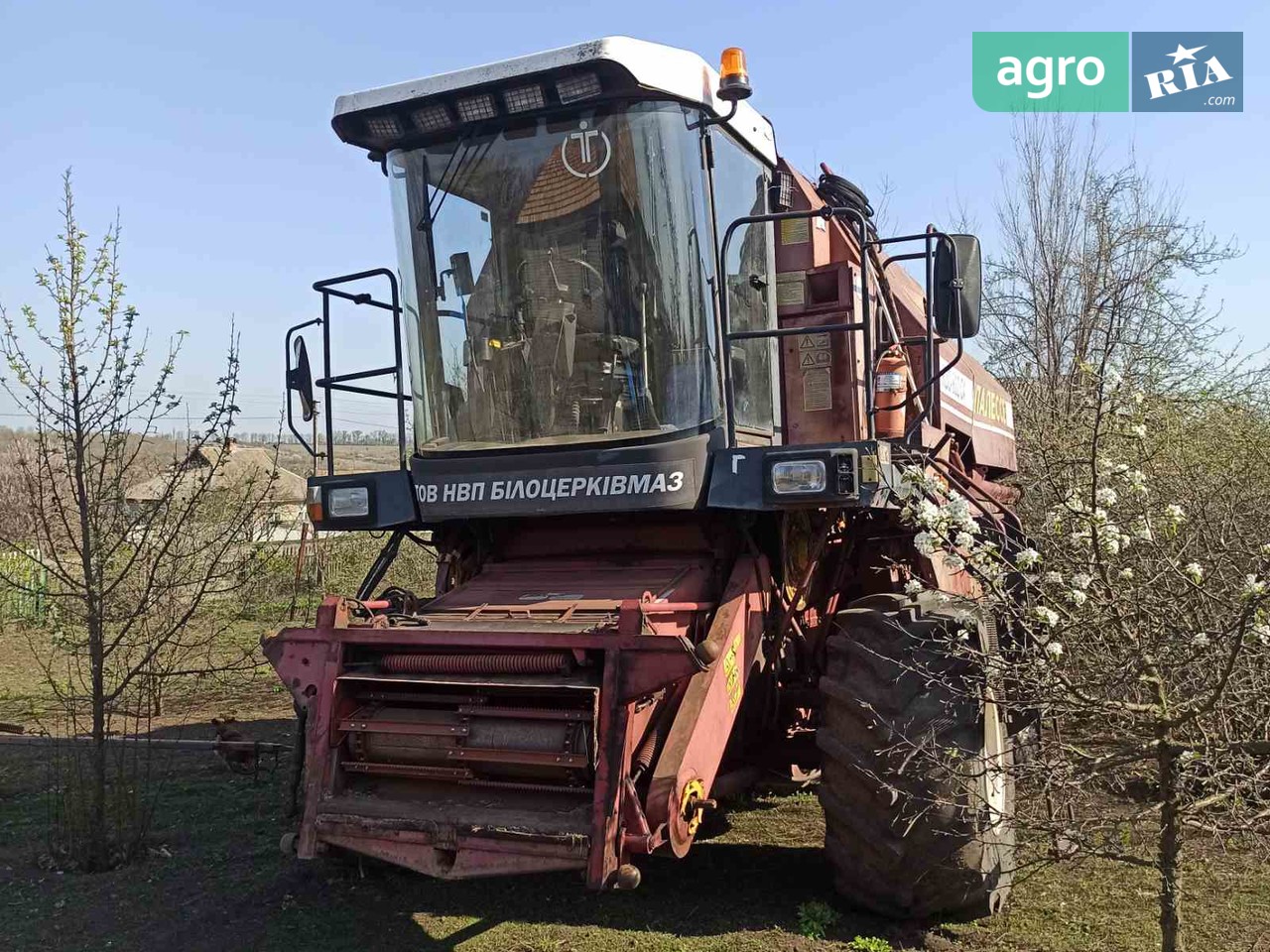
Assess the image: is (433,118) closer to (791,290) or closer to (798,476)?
(791,290)

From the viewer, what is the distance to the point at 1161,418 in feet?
25.8

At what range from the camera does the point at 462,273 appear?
204 inches

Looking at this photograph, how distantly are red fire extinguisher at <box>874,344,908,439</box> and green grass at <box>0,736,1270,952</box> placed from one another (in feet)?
6.77

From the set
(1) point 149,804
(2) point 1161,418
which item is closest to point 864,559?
(2) point 1161,418

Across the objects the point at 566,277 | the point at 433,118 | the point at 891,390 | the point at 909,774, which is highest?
the point at 433,118

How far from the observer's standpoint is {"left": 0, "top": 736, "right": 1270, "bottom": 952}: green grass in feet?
14.4

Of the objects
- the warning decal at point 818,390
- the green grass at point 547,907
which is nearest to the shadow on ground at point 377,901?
the green grass at point 547,907

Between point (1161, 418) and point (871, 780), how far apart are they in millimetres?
4768

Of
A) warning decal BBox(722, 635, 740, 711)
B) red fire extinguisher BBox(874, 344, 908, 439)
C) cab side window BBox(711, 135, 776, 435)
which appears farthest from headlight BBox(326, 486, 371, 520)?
red fire extinguisher BBox(874, 344, 908, 439)

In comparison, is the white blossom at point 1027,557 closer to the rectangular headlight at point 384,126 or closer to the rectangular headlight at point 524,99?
the rectangular headlight at point 524,99

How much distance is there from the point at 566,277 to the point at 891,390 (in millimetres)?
1612

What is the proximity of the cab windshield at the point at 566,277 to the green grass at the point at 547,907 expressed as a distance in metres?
2.00

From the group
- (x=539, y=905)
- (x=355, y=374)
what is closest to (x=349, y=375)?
(x=355, y=374)

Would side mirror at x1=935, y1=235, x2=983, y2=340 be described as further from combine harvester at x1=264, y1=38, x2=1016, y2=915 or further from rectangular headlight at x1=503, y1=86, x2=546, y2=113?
rectangular headlight at x1=503, y1=86, x2=546, y2=113
